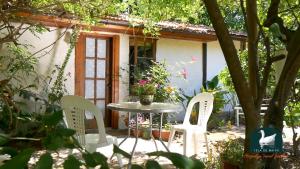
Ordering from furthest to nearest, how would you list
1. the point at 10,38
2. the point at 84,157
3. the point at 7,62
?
1. the point at 7,62
2. the point at 10,38
3. the point at 84,157

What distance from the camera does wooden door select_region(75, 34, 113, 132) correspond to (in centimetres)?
1015

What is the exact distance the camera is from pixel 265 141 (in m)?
2.06

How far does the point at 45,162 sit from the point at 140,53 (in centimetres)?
1061

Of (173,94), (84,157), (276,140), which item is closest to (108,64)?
(173,94)

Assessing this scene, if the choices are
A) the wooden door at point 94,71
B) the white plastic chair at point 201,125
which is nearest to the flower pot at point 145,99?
the white plastic chair at point 201,125

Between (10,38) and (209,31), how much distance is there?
32.3 ft

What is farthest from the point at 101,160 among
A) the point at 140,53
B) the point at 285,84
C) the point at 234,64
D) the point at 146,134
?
the point at 140,53

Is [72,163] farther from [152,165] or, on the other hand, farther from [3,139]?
[3,139]

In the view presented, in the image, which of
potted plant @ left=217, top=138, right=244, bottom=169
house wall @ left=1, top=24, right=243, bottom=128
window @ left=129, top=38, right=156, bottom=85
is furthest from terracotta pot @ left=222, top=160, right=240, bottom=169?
window @ left=129, top=38, right=156, bottom=85

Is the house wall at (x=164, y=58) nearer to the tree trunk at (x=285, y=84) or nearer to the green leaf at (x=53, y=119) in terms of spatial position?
the tree trunk at (x=285, y=84)

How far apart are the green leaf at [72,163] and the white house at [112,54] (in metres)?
8.32

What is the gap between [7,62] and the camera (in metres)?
8.84

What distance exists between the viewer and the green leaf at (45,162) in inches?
32.7

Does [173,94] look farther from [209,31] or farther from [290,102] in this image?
[290,102]
